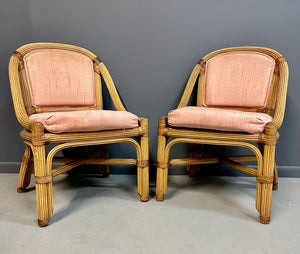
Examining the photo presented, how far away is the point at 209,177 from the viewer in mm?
1687

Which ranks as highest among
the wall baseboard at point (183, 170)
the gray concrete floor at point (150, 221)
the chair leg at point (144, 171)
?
the chair leg at point (144, 171)

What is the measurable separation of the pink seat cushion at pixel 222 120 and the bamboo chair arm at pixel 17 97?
2.22ft

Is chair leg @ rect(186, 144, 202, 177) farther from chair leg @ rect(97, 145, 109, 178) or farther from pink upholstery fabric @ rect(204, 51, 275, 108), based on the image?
chair leg @ rect(97, 145, 109, 178)

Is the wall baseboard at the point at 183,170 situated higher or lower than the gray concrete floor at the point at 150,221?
lower

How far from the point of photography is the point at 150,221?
1.09 meters

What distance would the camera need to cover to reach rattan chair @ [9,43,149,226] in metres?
1.04

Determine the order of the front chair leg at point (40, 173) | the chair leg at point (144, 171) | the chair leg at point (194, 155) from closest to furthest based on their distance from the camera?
the front chair leg at point (40, 173) < the chair leg at point (144, 171) < the chair leg at point (194, 155)

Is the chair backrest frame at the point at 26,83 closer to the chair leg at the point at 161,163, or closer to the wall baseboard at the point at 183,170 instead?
the chair leg at the point at 161,163

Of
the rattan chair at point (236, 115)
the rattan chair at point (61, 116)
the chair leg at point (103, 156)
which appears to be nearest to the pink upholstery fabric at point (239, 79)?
the rattan chair at point (236, 115)

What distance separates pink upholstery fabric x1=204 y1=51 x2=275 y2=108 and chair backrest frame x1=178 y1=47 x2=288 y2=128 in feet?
0.07

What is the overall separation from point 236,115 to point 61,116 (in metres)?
0.74

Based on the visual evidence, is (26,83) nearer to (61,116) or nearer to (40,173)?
(61,116)

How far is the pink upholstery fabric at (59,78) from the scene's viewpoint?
1.38 meters

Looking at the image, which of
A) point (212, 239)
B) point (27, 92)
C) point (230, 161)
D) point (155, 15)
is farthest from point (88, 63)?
point (212, 239)
